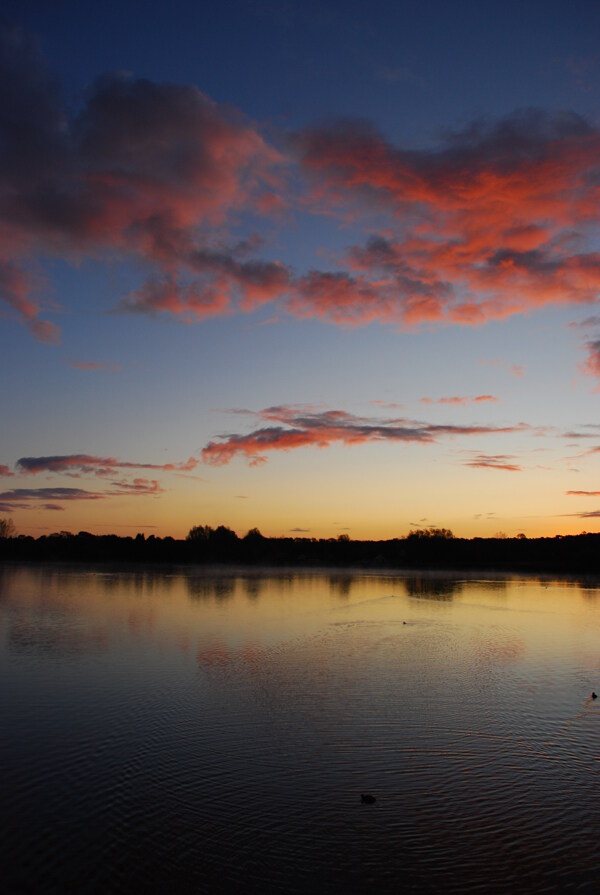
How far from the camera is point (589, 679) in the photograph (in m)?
22.5

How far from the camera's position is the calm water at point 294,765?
9078 millimetres

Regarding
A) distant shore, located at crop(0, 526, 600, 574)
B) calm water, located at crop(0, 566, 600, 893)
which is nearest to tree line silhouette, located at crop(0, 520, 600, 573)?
distant shore, located at crop(0, 526, 600, 574)

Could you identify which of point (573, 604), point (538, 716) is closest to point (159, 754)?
point (538, 716)

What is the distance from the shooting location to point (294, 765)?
13133 millimetres

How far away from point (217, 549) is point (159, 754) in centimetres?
16132

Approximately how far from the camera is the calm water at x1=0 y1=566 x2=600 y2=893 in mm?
9078

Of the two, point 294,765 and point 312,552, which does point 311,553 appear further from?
point 294,765

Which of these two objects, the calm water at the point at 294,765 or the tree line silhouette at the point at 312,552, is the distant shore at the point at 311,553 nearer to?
the tree line silhouette at the point at 312,552

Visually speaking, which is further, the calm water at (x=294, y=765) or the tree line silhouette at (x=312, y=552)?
the tree line silhouette at (x=312, y=552)

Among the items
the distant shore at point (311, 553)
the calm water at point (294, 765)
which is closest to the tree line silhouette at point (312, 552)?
the distant shore at point (311, 553)

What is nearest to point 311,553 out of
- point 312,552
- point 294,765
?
point 312,552

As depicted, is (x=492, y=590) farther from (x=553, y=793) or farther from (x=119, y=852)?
(x=119, y=852)

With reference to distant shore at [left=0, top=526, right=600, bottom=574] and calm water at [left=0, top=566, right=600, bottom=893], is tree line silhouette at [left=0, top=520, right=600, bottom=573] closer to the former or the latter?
distant shore at [left=0, top=526, right=600, bottom=574]

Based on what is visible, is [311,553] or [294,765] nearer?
[294,765]
